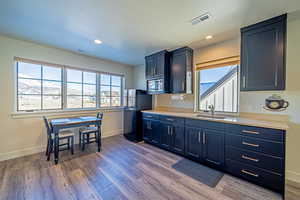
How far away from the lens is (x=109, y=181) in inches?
78.8

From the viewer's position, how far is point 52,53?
3.16 metres

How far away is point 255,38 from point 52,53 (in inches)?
171

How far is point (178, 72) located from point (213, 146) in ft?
6.12

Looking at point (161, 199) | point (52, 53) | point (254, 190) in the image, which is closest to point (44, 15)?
point (52, 53)

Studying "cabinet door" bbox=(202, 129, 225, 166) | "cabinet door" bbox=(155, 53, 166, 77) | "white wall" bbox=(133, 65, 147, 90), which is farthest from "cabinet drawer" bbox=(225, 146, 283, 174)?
"white wall" bbox=(133, 65, 147, 90)

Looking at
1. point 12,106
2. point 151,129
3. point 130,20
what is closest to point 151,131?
point 151,129

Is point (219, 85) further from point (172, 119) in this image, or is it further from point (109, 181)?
point (109, 181)

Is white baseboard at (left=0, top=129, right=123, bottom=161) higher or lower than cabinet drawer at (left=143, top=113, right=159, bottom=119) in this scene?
lower

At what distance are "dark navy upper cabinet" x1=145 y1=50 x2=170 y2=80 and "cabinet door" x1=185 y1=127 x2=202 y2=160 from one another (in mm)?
1562

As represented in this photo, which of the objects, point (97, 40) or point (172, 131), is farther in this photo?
point (172, 131)

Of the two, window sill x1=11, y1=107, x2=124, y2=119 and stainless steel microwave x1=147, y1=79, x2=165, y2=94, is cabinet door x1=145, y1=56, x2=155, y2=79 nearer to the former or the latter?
stainless steel microwave x1=147, y1=79, x2=165, y2=94

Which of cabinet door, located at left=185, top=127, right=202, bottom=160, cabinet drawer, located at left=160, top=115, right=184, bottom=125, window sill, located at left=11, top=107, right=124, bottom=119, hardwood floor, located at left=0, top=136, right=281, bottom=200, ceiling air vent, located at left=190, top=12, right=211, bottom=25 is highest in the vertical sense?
ceiling air vent, located at left=190, top=12, right=211, bottom=25

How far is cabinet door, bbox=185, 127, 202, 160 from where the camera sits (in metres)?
2.53

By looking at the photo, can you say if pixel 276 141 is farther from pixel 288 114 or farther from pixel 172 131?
pixel 172 131
